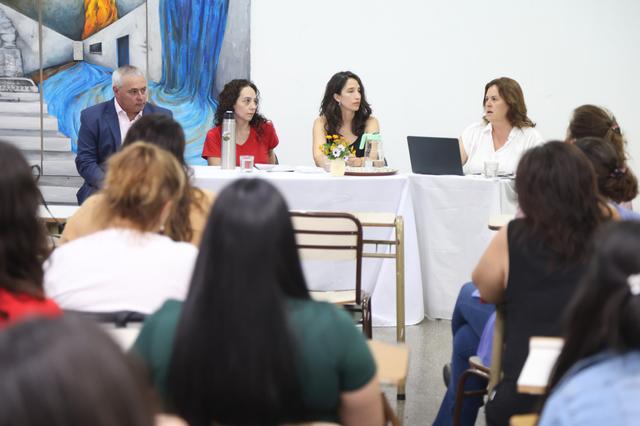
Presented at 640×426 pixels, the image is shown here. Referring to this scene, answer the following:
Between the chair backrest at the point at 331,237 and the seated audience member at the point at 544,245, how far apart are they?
3.83 feet

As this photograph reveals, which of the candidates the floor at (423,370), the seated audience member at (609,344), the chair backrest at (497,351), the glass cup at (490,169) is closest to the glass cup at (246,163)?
the floor at (423,370)

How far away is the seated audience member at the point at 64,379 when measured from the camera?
662mm

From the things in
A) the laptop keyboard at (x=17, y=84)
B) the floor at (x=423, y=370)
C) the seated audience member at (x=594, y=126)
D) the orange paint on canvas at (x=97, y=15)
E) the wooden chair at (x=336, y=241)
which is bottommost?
the floor at (x=423, y=370)

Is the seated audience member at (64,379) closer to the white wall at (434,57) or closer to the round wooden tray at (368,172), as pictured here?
the round wooden tray at (368,172)

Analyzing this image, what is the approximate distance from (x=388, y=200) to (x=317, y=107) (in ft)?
7.59

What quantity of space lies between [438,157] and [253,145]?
1.23 metres

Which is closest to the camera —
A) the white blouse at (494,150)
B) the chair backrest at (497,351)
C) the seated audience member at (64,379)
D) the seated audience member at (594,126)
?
the seated audience member at (64,379)

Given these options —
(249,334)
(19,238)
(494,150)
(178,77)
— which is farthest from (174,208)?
(178,77)

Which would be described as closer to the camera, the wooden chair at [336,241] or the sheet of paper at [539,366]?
the sheet of paper at [539,366]

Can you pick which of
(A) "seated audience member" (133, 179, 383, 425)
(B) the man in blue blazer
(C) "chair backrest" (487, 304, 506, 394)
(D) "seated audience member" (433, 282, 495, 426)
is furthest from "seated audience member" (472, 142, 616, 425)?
(B) the man in blue blazer

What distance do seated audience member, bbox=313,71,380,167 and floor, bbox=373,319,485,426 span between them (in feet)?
4.29

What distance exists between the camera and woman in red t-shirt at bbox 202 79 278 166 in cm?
529

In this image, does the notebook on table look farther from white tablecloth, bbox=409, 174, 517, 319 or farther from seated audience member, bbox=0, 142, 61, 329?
seated audience member, bbox=0, 142, 61, 329

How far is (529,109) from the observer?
6852mm
